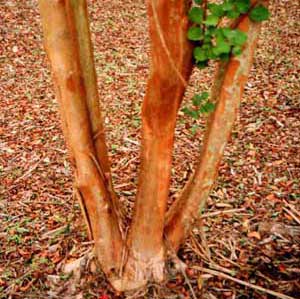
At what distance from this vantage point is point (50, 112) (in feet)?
12.2

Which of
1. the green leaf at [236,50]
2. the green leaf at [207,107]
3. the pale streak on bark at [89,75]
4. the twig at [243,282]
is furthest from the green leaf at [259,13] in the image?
the twig at [243,282]

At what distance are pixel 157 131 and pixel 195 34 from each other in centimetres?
41

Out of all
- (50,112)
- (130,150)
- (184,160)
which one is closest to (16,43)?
(50,112)

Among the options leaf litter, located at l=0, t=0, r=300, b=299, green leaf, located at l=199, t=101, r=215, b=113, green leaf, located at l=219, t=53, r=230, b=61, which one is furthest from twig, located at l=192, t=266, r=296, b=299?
green leaf, located at l=219, t=53, r=230, b=61

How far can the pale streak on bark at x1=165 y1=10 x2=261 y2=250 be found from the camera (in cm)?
152

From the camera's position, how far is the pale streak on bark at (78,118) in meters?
1.47

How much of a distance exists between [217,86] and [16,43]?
12.3 feet

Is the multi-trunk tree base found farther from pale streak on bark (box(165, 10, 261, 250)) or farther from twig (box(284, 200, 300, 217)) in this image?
twig (box(284, 200, 300, 217))

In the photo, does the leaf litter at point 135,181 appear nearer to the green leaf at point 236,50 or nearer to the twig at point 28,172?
the twig at point 28,172

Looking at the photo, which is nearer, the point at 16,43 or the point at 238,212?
the point at 238,212

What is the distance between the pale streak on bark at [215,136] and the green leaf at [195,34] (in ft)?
0.49

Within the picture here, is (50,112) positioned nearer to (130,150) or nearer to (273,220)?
(130,150)

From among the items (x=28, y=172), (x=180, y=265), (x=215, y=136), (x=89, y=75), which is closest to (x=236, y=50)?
(x=215, y=136)

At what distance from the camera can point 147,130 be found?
1.69m
